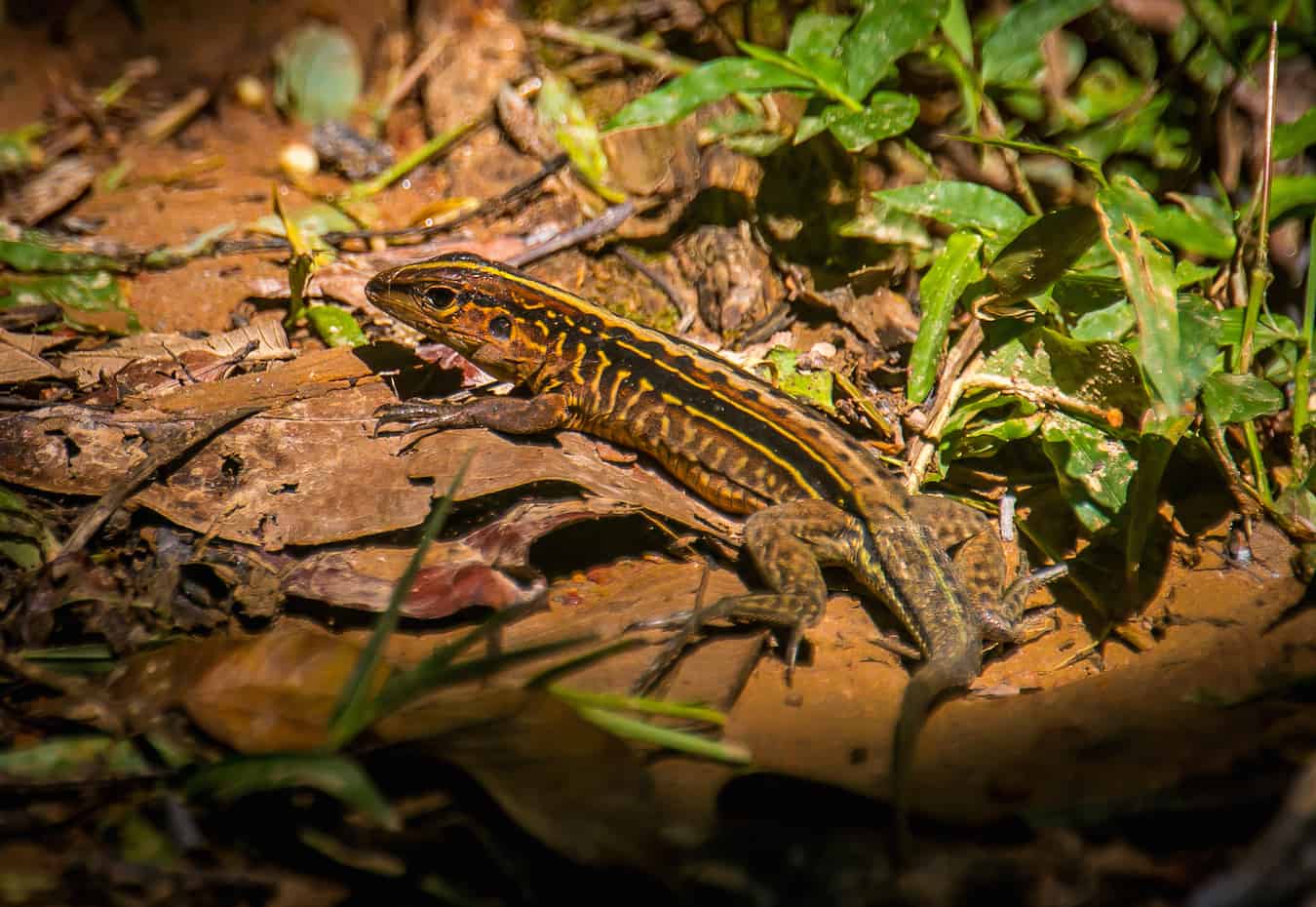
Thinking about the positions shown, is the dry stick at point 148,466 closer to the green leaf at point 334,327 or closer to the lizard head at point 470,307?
the lizard head at point 470,307

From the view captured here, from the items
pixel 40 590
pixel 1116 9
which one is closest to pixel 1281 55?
pixel 1116 9

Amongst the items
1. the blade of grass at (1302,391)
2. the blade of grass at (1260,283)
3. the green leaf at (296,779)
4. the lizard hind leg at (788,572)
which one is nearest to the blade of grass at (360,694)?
the green leaf at (296,779)

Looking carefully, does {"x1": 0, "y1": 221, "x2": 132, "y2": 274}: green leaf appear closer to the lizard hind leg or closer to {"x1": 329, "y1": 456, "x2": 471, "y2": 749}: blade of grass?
{"x1": 329, "y1": 456, "x2": 471, "y2": 749}: blade of grass

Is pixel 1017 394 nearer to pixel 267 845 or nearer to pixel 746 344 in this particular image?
pixel 746 344

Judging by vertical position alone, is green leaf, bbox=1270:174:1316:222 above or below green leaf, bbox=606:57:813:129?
below

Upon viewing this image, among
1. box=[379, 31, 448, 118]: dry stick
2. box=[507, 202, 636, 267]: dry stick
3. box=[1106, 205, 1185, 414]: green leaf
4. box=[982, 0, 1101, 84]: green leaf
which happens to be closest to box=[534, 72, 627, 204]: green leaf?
box=[507, 202, 636, 267]: dry stick

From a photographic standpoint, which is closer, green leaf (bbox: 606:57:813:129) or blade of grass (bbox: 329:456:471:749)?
blade of grass (bbox: 329:456:471:749)

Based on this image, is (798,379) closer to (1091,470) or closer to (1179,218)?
(1091,470)

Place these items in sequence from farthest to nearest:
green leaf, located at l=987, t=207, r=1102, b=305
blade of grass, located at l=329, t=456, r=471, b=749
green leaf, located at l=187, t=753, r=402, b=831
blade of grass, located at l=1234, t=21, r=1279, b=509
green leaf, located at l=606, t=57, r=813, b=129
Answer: green leaf, located at l=606, t=57, r=813, b=129 → blade of grass, located at l=1234, t=21, r=1279, b=509 → green leaf, located at l=987, t=207, r=1102, b=305 → blade of grass, located at l=329, t=456, r=471, b=749 → green leaf, located at l=187, t=753, r=402, b=831
